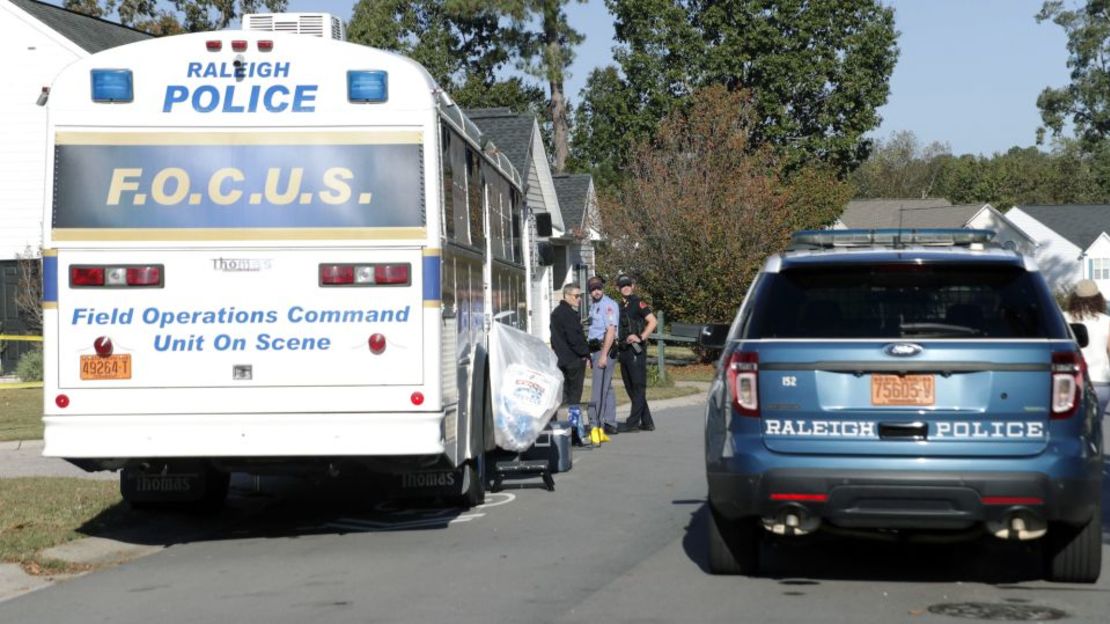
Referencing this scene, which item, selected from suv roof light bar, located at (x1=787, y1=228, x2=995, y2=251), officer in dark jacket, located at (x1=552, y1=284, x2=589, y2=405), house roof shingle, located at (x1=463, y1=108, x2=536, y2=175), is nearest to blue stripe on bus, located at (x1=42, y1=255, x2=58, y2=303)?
suv roof light bar, located at (x1=787, y1=228, x2=995, y2=251)

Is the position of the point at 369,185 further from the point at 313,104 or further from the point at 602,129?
the point at 602,129

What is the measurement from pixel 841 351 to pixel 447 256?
335 centimetres

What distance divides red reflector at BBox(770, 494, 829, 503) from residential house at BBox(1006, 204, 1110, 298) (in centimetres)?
7095

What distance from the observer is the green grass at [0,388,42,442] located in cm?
1711

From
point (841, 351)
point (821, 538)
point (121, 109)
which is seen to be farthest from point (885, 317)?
point (121, 109)

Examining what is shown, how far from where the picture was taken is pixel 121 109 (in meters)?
9.54

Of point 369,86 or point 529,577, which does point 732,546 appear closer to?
point 529,577

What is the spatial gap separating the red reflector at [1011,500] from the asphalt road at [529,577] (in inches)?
21.7

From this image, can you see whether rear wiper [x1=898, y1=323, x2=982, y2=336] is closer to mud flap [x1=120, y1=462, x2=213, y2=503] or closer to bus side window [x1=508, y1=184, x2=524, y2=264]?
mud flap [x1=120, y1=462, x2=213, y2=503]

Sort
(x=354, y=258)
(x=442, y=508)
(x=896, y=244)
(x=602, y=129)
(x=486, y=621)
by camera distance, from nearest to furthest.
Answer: (x=486, y=621), (x=896, y=244), (x=354, y=258), (x=442, y=508), (x=602, y=129)

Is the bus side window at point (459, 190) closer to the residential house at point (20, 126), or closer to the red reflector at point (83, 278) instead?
the red reflector at point (83, 278)

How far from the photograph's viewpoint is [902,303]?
7789mm

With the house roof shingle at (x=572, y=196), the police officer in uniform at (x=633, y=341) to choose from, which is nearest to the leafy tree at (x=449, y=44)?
the house roof shingle at (x=572, y=196)

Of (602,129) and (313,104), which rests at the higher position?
(602,129)
